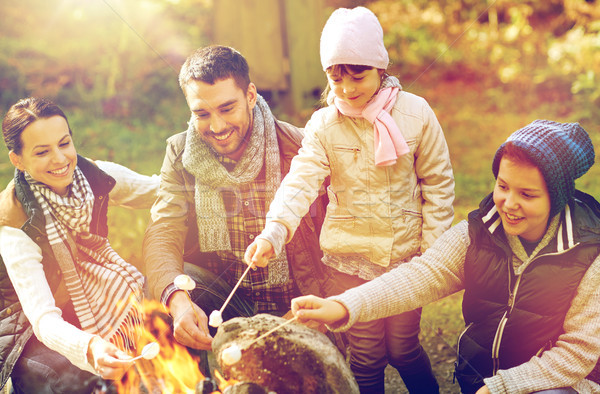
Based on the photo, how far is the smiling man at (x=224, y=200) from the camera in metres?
2.51

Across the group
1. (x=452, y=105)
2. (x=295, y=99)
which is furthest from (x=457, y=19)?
(x=295, y=99)

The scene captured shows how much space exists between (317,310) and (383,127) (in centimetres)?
83

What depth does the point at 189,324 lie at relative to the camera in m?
2.38

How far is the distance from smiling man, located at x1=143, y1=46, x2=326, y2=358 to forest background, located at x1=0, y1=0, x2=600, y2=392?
55cm

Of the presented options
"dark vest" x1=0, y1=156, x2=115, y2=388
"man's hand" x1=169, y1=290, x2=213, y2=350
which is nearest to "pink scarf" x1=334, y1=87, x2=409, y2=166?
"man's hand" x1=169, y1=290, x2=213, y2=350

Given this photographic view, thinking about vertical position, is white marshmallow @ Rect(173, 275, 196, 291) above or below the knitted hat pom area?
below

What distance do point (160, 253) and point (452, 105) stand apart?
452 centimetres

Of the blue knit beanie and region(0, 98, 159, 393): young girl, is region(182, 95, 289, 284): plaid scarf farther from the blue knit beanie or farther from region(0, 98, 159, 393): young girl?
the blue knit beanie

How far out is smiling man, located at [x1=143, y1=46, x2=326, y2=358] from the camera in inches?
98.6

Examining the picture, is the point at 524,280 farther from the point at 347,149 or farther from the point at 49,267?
the point at 49,267

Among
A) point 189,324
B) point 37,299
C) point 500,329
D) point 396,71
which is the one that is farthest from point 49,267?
point 396,71

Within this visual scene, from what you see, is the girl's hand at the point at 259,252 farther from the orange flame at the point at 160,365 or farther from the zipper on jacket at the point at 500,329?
the zipper on jacket at the point at 500,329

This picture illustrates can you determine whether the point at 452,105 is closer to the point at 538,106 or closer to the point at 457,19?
the point at 538,106

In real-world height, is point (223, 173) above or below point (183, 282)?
above
